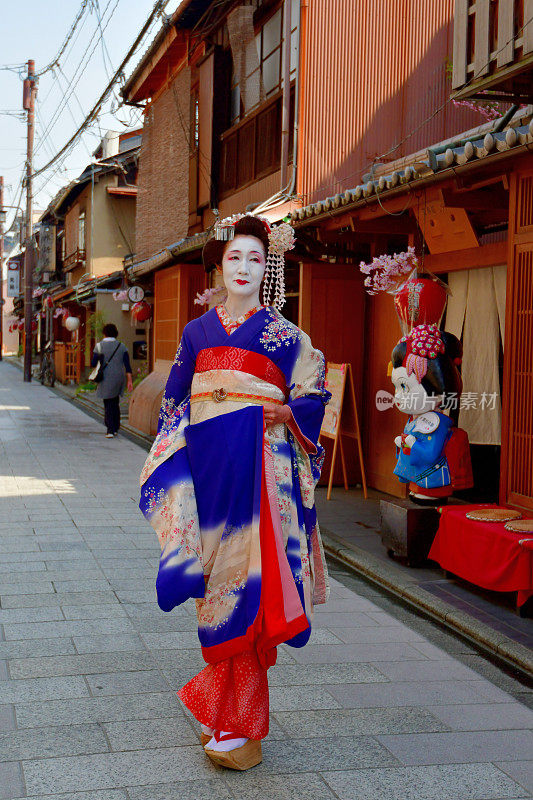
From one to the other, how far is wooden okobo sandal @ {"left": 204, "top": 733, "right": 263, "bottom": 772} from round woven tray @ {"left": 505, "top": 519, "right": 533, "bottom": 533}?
287 cm

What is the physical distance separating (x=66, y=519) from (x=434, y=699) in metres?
5.35

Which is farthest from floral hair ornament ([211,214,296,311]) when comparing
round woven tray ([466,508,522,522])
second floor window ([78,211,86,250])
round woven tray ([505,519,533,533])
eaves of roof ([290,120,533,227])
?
second floor window ([78,211,86,250])

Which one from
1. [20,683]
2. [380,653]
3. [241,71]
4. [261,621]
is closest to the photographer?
[261,621]

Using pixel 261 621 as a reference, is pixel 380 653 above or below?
below

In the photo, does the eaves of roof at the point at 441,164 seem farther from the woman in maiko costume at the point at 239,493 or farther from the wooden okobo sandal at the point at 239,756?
the wooden okobo sandal at the point at 239,756

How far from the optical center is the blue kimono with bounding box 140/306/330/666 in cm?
388

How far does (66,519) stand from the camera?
9.11 metres

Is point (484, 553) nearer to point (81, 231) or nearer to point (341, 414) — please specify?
point (341, 414)

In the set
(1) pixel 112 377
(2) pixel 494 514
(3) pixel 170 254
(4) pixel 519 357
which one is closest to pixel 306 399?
(2) pixel 494 514

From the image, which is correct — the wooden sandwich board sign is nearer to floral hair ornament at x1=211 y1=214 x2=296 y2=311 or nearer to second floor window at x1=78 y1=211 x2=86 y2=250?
floral hair ornament at x1=211 y1=214 x2=296 y2=311

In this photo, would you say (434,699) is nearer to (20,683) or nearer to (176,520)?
(176,520)

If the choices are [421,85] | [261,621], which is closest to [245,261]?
[261,621]

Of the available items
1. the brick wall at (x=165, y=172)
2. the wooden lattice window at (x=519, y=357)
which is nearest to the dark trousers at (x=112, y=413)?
the brick wall at (x=165, y=172)

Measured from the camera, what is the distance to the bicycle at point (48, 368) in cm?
3228
